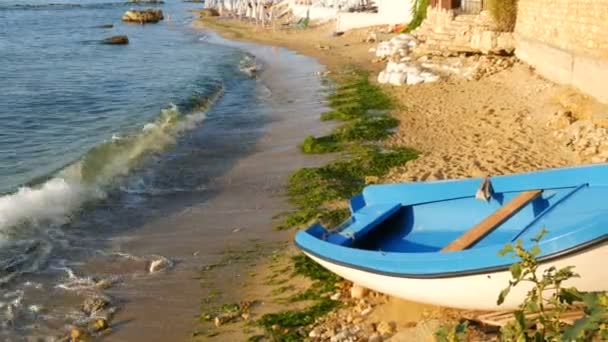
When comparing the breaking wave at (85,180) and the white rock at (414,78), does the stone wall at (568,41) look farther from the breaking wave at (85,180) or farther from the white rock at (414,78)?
the breaking wave at (85,180)

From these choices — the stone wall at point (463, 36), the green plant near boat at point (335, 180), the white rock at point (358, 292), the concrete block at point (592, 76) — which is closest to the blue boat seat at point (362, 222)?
the white rock at point (358, 292)

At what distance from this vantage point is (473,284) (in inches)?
207

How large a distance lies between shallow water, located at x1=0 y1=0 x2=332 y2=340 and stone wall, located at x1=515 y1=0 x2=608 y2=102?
5.42m

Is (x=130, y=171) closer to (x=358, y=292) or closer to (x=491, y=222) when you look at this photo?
(x=358, y=292)

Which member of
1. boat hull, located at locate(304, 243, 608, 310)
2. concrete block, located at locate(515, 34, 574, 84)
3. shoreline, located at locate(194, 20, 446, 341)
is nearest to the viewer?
boat hull, located at locate(304, 243, 608, 310)

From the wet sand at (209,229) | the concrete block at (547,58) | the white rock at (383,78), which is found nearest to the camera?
the wet sand at (209,229)

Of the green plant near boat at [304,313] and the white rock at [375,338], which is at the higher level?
the white rock at [375,338]

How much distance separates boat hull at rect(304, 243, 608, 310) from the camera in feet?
15.9

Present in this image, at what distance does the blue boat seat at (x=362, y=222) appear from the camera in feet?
21.4

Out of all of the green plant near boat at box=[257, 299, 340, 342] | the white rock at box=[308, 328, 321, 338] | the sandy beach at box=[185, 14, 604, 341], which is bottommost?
the green plant near boat at box=[257, 299, 340, 342]

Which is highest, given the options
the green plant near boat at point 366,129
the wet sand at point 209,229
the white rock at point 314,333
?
the green plant near boat at point 366,129

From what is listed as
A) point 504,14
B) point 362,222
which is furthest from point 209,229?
point 504,14

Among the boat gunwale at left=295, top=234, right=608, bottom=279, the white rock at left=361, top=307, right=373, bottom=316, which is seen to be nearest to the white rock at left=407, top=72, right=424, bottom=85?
the white rock at left=361, top=307, right=373, bottom=316

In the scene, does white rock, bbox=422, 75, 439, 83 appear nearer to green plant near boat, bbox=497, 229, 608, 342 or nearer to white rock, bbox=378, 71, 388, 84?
white rock, bbox=378, 71, 388, 84
